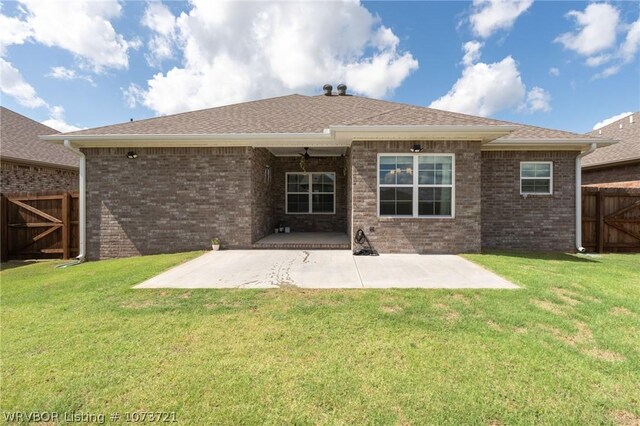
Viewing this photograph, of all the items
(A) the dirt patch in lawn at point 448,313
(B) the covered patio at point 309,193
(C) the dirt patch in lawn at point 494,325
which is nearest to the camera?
(C) the dirt patch in lawn at point 494,325

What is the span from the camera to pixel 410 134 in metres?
7.30

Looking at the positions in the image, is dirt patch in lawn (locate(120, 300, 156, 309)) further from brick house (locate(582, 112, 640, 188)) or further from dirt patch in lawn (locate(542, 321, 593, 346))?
brick house (locate(582, 112, 640, 188))

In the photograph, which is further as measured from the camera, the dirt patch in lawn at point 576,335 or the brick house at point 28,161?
the brick house at point 28,161

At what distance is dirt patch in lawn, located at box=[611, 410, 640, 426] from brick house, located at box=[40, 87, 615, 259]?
557 cm

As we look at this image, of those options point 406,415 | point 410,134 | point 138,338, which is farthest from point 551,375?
point 410,134

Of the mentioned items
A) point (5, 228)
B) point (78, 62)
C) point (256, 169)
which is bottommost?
point (5, 228)

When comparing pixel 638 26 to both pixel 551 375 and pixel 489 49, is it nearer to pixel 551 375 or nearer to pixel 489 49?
pixel 489 49

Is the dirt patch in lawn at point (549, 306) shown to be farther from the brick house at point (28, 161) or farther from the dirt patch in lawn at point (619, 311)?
the brick house at point (28, 161)

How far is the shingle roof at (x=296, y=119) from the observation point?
7469 mm

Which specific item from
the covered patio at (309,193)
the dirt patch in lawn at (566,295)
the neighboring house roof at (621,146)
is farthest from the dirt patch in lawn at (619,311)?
the neighboring house roof at (621,146)

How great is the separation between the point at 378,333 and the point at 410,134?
218 inches

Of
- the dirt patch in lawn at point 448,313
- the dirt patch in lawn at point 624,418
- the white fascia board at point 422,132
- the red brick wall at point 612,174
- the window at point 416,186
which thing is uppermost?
the white fascia board at point 422,132

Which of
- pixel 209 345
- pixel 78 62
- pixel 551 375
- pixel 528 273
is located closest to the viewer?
pixel 551 375

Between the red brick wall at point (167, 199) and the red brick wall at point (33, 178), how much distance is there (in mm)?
4506
